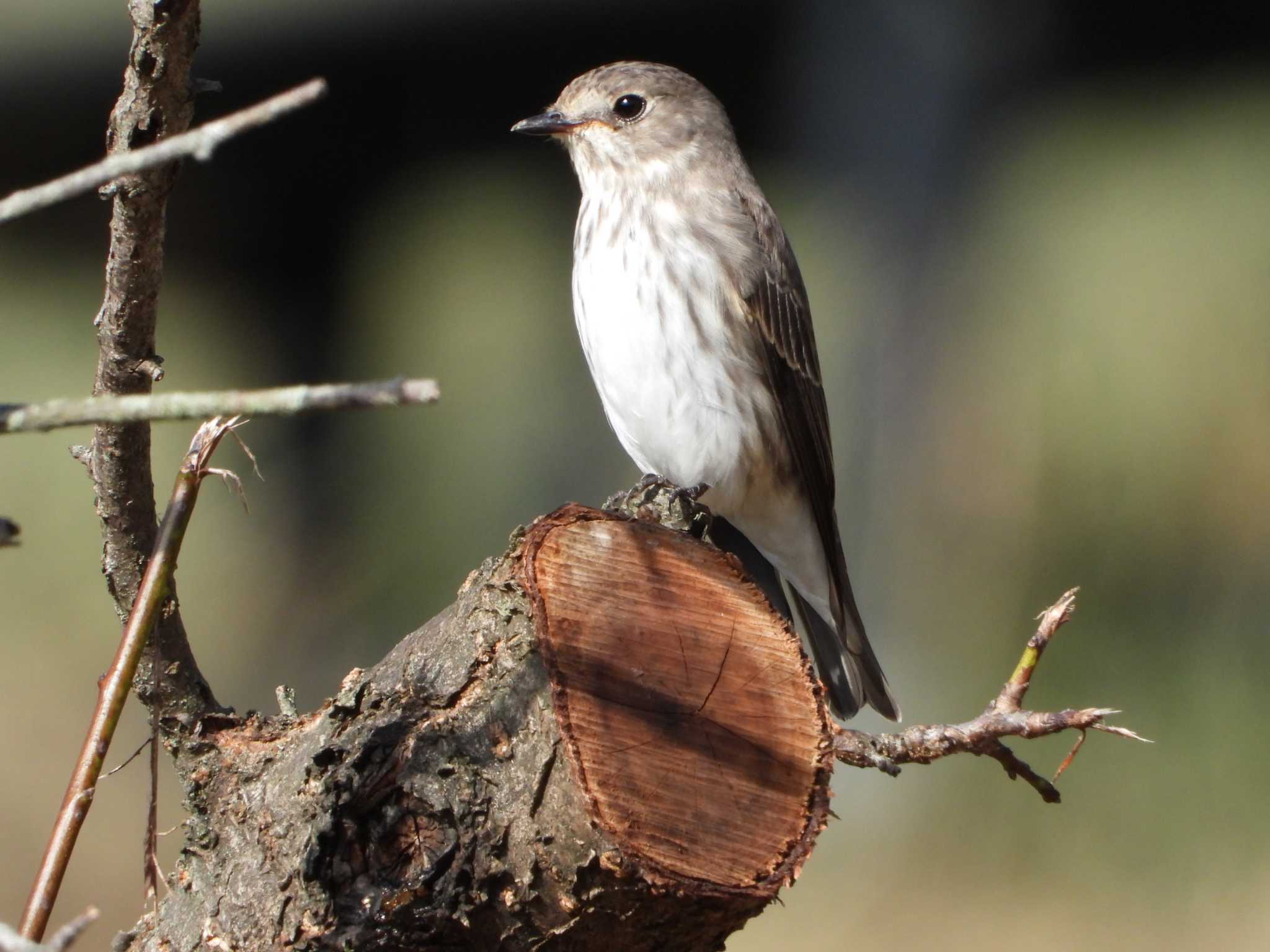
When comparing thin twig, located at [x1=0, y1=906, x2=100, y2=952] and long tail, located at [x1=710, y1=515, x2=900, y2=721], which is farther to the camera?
long tail, located at [x1=710, y1=515, x2=900, y2=721]

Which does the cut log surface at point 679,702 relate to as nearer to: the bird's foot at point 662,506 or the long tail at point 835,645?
the bird's foot at point 662,506

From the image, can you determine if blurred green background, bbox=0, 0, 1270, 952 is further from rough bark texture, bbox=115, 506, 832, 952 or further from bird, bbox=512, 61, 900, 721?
rough bark texture, bbox=115, 506, 832, 952

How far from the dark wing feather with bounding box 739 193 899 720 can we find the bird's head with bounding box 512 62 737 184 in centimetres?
21

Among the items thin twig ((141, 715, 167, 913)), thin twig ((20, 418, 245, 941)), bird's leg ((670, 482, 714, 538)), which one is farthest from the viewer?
bird's leg ((670, 482, 714, 538))

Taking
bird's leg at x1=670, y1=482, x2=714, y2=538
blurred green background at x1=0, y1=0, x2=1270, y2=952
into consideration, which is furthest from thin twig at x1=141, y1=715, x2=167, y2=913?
blurred green background at x1=0, y1=0, x2=1270, y2=952

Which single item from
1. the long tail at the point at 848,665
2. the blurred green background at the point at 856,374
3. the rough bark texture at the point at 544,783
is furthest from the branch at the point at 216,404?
the blurred green background at the point at 856,374

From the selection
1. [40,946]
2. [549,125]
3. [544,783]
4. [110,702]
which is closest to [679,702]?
[544,783]

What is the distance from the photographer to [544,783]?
1798 millimetres

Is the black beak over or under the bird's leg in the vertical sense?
over

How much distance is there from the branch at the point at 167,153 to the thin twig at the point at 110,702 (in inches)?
28.4

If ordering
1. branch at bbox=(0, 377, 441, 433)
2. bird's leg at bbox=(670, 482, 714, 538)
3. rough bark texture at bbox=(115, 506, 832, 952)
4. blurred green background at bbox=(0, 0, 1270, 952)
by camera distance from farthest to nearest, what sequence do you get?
blurred green background at bbox=(0, 0, 1270, 952) → bird's leg at bbox=(670, 482, 714, 538) → rough bark texture at bbox=(115, 506, 832, 952) → branch at bbox=(0, 377, 441, 433)

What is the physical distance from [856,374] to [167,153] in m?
5.33

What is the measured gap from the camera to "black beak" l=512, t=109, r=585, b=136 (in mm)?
3621

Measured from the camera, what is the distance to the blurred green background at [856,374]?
5.74m
